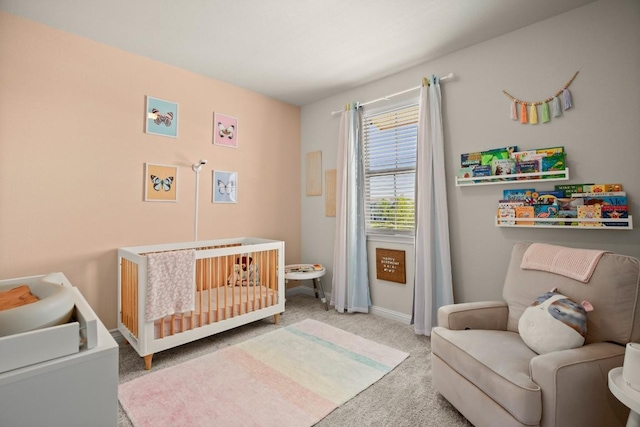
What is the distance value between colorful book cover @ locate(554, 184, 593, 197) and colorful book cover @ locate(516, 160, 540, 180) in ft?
0.52

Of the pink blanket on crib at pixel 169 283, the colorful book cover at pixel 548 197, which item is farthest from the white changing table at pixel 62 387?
the colorful book cover at pixel 548 197

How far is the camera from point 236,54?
268cm

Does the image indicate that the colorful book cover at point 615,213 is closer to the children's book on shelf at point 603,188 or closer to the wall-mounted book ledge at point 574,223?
the wall-mounted book ledge at point 574,223

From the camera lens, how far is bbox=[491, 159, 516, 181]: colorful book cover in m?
2.28

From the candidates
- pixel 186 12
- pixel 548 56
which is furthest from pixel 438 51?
pixel 186 12

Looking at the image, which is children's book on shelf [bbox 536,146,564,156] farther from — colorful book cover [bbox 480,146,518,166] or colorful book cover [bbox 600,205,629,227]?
colorful book cover [bbox 600,205,629,227]

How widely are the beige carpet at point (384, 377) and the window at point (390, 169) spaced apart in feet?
3.20

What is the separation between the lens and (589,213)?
196cm

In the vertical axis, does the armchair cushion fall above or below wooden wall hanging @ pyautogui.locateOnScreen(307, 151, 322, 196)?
below

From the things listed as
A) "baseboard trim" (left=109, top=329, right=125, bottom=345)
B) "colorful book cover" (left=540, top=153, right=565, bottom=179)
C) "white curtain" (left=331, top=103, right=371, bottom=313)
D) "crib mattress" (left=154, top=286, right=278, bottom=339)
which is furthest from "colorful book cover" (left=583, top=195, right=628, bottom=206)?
"baseboard trim" (left=109, top=329, right=125, bottom=345)

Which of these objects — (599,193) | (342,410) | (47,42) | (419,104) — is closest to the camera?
(342,410)

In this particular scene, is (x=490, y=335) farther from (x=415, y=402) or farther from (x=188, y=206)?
(x=188, y=206)

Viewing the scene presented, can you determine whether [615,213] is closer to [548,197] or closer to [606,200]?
[606,200]

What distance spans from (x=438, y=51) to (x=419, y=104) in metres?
0.45
